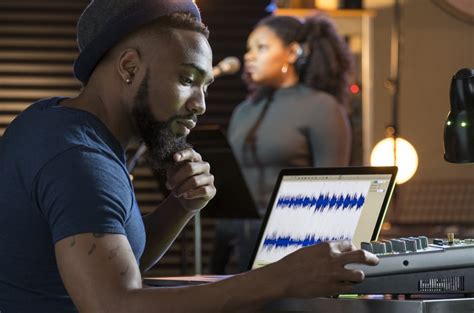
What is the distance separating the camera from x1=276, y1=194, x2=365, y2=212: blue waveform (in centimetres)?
261

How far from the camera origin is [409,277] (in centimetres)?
212

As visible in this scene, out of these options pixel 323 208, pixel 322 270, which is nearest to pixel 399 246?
pixel 322 270

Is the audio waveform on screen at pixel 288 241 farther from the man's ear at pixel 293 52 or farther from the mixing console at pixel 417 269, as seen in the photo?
the man's ear at pixel 293 52

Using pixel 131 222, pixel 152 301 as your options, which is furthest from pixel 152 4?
pixel 152 301

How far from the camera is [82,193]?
2.01 metres

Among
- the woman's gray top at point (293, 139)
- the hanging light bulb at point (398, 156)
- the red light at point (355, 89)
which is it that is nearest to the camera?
the woman's gray top at point (293, 139)

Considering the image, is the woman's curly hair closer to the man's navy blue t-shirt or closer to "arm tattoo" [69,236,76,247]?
the man's navy blue t-shirt

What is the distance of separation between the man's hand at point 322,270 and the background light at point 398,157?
220 inches

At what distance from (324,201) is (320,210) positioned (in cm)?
2

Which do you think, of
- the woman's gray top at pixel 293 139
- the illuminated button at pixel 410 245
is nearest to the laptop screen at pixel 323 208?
the illuminated button at pixel 410 245

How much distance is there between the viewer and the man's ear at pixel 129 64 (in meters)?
2.27

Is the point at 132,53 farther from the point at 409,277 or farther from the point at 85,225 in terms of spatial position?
the point at 409,277

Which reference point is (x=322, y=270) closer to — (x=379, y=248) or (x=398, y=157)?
(x=379, y=248)

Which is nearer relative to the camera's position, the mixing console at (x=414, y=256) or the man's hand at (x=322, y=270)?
the man's hand at (x=322, y=270)
